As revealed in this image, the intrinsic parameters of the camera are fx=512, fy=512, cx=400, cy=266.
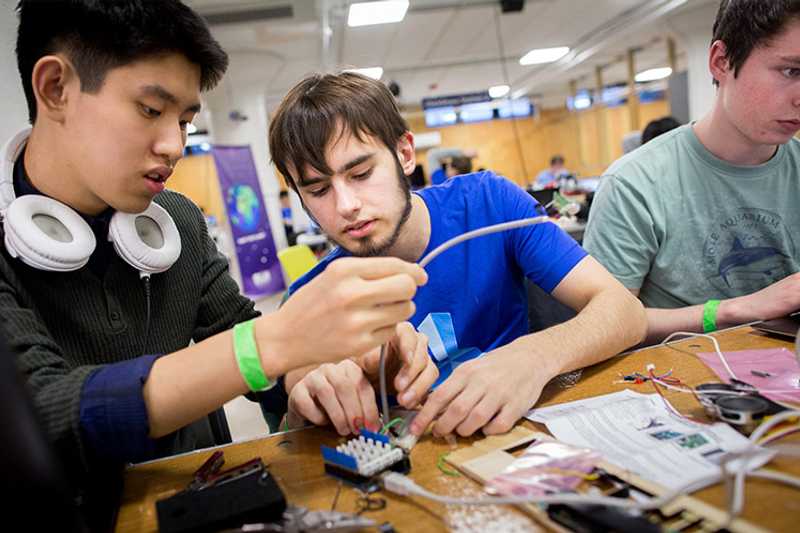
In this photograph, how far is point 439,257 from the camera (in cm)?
146

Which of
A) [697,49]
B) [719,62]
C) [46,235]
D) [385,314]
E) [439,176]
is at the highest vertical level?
[697,49]

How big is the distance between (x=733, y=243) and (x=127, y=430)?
169 centimetres

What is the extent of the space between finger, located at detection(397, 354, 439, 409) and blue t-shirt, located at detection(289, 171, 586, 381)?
418mm

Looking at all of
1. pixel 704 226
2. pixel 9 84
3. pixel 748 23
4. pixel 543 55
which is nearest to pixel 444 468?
pixel 704 226

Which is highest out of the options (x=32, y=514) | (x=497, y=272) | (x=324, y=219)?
(x=324, y=219)

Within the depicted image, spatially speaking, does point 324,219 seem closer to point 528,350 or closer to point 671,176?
point 528,350

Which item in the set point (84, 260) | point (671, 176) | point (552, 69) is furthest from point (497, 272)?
point (552, 69)

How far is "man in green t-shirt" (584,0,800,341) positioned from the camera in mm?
1552

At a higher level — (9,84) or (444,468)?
(9,84)

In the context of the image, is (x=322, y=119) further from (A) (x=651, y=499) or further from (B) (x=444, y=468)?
(A) (x=651, y=499)

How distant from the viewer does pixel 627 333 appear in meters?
1.15

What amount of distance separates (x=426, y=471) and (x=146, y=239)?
32.5 inches

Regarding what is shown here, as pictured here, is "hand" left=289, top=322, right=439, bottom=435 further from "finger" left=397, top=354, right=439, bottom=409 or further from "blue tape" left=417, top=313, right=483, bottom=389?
"blue tape" left=417, top=313, right=483, bottom=389

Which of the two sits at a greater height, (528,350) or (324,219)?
(324,219)
